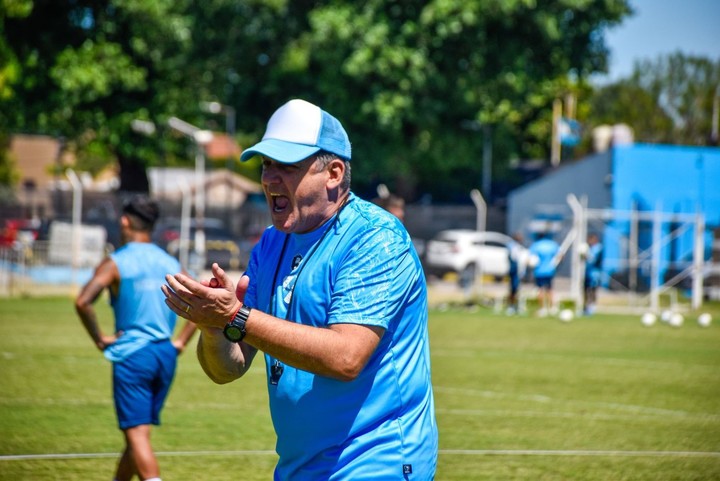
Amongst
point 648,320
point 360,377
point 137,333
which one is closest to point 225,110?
point 648,320

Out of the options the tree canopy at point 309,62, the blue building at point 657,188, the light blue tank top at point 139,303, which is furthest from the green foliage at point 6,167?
the light blue tank top at point 139,303

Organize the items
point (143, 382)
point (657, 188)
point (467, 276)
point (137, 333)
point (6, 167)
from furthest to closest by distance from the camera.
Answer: point (6, 167), point (657, 188), point (467, 276), point (137, 333), point (143, 382)

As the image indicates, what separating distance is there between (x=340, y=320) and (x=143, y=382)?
13.1ft

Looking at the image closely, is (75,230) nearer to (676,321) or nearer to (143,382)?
(676,321)

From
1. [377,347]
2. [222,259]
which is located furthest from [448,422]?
[222,259]

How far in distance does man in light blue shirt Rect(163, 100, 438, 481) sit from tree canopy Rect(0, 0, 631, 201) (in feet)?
98.4

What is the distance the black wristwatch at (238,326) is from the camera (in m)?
3.47

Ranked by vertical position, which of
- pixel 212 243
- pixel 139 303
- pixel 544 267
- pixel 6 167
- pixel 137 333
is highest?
pixel 6 167

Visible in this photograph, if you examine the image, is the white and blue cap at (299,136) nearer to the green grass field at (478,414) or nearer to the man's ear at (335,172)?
the man's ear at (335,172)

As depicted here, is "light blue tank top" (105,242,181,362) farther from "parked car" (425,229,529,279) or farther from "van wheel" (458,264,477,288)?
"parked car" (425,229,529,279)

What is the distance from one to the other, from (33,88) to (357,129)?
11.3 meters

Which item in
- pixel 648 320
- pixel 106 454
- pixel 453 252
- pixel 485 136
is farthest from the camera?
pixel 485 136

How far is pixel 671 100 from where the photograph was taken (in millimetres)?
69062

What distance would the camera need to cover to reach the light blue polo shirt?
3.69 metres
